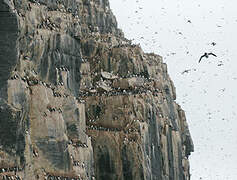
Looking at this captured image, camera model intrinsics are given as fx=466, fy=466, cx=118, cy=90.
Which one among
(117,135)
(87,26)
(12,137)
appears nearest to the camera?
(12,137)

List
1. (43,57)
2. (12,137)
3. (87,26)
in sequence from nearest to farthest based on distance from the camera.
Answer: (12,137) → (43,57) → (87,26)

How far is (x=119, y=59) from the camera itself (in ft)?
276

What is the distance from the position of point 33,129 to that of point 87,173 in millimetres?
11960

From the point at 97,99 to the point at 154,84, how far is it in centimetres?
1750

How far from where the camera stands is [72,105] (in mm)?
55531

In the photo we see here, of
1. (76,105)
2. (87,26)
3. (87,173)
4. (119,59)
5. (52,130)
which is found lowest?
(87,173)

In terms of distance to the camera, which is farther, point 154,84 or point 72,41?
point 154,84

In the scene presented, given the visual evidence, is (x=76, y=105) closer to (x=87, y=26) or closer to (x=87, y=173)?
(x=87, y=173)

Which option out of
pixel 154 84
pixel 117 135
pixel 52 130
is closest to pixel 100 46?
pixel 154 84

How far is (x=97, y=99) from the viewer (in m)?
73.8

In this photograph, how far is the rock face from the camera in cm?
3956

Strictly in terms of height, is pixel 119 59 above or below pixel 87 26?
below

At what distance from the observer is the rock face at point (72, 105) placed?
39562 mm

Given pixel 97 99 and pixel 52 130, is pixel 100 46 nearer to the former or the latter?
pixel 97 99
